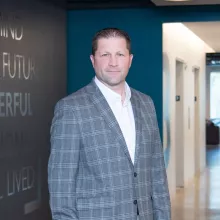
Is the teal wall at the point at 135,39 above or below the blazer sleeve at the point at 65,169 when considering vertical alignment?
above

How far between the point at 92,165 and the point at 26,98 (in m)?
3.26

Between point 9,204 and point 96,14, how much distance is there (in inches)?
108

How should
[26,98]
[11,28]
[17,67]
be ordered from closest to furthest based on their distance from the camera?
1. [11,28]
2. [17,67]
3. [26,98]

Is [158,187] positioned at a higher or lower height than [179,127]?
lower

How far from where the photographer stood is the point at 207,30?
10.9 m

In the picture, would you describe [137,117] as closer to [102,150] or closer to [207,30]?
[102,150]

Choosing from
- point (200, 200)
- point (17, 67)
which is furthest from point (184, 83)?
point (17, 67)

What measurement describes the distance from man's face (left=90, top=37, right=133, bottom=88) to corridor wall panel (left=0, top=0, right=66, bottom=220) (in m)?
2.67

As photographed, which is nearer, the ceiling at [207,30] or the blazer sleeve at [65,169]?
the blazer sleeve at [65,169]

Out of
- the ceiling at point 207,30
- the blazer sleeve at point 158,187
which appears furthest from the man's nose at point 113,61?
the ceiling at point 207,30

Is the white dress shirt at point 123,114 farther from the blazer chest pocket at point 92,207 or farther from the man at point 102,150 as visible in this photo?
the blazer chest pocket at point 92,207

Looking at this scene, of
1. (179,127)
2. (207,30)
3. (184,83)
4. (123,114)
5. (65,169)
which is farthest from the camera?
(207,30)

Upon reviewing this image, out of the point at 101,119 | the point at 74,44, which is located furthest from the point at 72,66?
the point at 101,119

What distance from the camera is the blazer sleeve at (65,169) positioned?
8.21 ft
